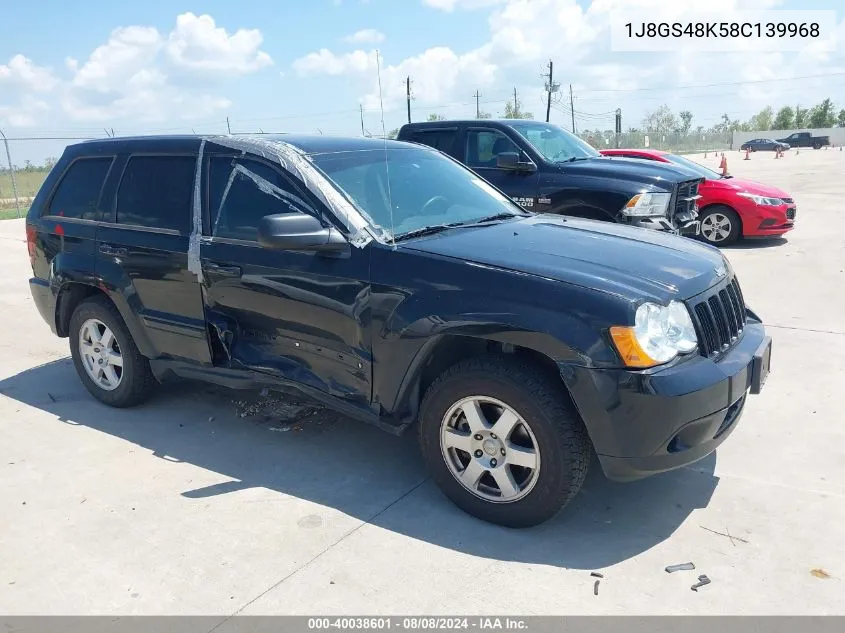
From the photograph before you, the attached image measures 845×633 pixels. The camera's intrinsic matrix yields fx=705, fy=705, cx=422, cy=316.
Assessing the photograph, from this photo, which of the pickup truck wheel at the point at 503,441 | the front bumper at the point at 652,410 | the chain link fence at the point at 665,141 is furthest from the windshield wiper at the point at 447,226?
the chain link fence at the point at 665,141

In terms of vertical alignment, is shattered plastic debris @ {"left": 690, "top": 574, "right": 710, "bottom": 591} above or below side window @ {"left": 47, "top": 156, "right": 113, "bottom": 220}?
below

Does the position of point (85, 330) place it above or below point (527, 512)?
above

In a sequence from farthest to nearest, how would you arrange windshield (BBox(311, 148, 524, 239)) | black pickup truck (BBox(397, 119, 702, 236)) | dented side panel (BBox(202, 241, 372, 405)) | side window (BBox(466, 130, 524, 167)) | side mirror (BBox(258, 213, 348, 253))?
side window (BBox(466, 130, 524, 167)), black pickup truck (BBox(397, 119, 702, 236)), windshield (BBox(311, 148, 524, 239)), dented side panel (BBox(202, 241, 372, 405)), side mirror (BBox(258, 213, 348, 253))

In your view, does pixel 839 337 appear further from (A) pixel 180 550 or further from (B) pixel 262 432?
(A) pixel 180 550

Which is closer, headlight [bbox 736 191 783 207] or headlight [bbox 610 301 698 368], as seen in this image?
headlight [bbox 610 301 698 368]

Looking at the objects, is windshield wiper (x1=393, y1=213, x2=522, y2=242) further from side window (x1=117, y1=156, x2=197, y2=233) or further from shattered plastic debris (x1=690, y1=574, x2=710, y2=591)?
shattered plastic debris (x1=690, y1=574, x2=710, y2=591)

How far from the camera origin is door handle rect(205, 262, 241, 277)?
4.02 metres

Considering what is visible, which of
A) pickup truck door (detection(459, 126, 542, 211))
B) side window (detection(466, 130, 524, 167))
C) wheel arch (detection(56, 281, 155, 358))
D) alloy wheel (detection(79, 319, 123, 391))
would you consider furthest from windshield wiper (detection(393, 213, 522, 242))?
side window (detection(466, 130, 524, 167))

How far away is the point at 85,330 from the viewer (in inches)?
199

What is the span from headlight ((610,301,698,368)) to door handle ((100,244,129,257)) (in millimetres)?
3242

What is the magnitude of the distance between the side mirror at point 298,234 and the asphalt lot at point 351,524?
1.31 metres
